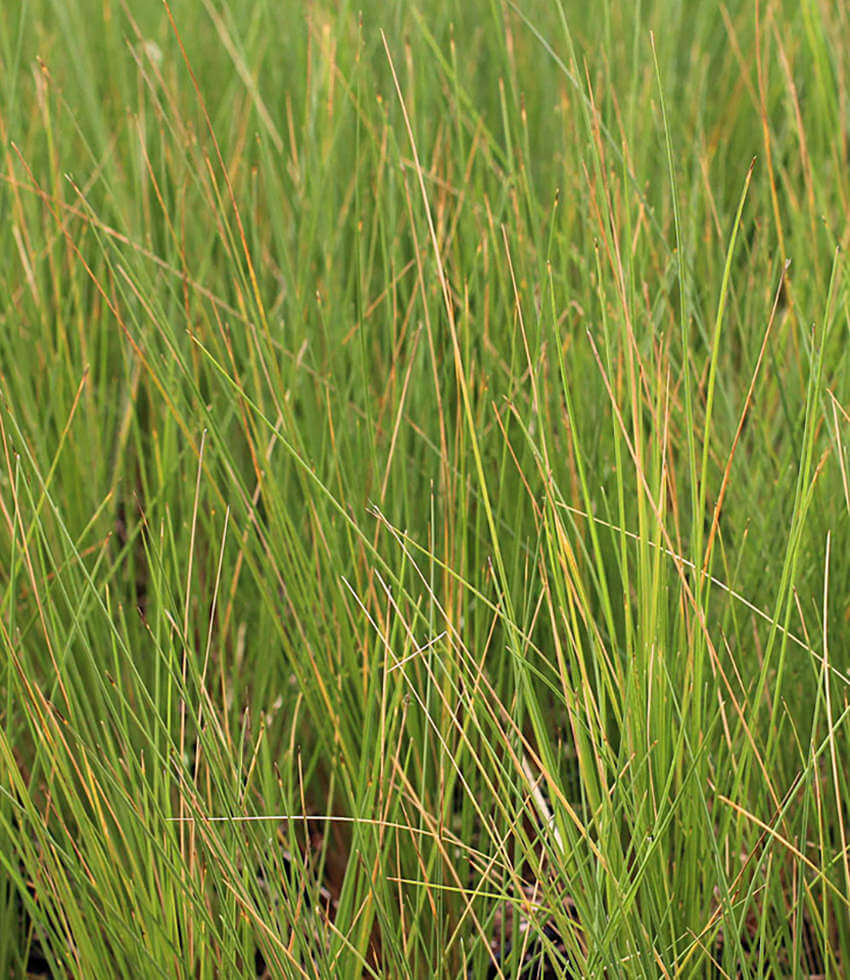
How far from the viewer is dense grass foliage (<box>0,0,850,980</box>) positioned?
70cm

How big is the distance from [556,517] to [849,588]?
37 cm

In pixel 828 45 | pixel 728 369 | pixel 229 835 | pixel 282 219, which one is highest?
pixel 828 45

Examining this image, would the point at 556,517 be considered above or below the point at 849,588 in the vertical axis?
above

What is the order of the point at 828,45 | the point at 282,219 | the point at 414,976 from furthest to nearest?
the point at 828,45 < the point at 282,219 < the point at 414,976

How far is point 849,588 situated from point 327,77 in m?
0.84

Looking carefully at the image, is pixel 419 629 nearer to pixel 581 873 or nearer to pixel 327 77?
pixel 581 873

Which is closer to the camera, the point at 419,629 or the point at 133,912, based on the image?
the point at 133,912

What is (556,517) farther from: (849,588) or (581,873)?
(849,588)

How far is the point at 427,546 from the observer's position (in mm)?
977

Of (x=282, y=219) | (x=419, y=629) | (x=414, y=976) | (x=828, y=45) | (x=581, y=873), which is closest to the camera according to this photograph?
(x=581, y=873)

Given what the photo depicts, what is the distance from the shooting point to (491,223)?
97 centimetres

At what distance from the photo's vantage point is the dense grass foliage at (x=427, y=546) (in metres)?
0.70

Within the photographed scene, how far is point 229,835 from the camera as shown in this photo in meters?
0.76

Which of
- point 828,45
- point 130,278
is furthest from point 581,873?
point 828,45
